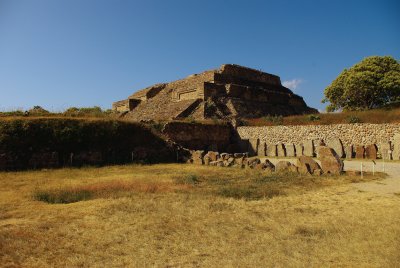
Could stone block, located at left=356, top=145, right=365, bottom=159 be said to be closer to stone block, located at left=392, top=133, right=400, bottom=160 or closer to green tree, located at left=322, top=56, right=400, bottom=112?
stone block, located at left=392, top=133, right=400, bottom=160

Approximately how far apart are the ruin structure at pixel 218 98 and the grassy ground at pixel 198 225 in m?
17.6

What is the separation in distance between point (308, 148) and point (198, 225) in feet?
55.5

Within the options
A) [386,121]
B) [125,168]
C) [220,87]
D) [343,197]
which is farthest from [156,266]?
[220,87]

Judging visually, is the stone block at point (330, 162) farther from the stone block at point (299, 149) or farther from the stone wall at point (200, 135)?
the stone wall at point (200, 135)

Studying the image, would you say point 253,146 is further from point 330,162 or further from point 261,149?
point 330,162

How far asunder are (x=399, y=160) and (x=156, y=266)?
58.3 ft

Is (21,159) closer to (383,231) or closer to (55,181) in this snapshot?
(55,181)

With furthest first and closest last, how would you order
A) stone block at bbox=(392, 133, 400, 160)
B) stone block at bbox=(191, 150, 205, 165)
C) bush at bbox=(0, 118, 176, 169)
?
stone block at bbox=(191, 150, 205, 165), stone block at bbox=(392, 133, 400, 160), bush at bbox=(0, 118, 176, 169)

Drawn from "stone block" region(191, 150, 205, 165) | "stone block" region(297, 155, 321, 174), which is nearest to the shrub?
"stone block" region(297, 155, 321, 174)

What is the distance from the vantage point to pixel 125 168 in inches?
715

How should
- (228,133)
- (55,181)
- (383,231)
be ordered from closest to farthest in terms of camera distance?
(383,231) < (55,181) < (228,133)

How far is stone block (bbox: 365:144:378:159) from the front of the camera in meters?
19.7

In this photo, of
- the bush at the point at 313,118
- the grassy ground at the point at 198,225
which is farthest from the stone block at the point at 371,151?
the grassy ground at the point at 198,225

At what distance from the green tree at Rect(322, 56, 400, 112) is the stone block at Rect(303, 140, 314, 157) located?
11.6 m
